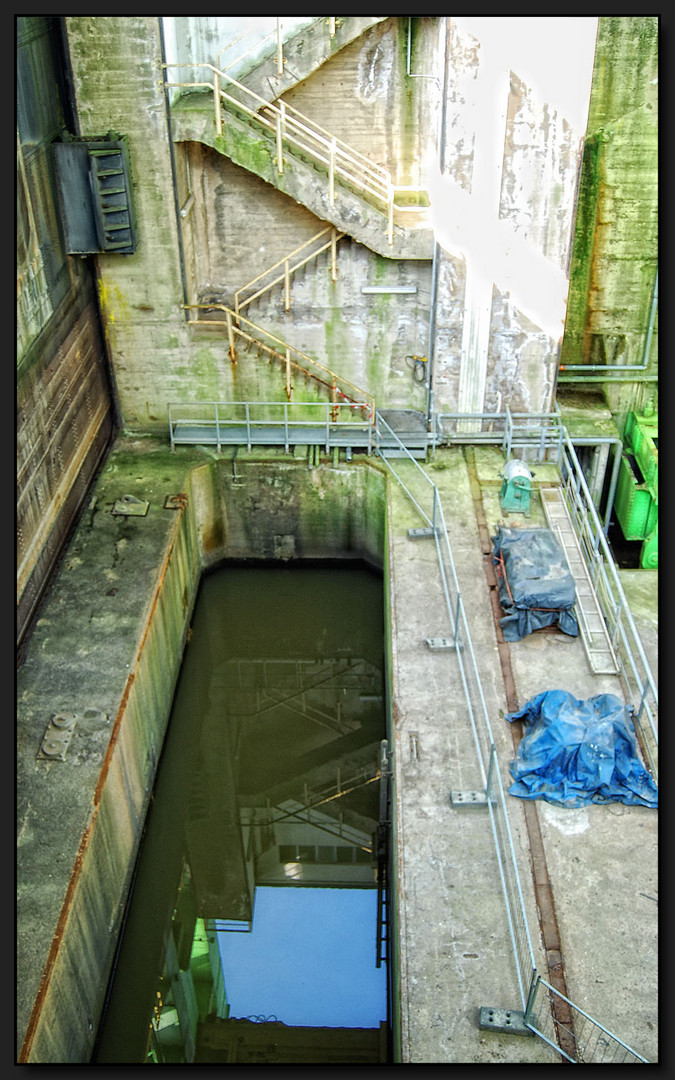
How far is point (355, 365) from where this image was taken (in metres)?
18.9

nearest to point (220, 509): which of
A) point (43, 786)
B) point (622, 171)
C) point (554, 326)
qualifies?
point (554, 326)

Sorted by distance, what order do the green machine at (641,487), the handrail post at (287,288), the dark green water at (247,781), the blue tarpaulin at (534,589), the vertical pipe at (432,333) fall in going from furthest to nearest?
1. the green machine at (641,487)
2. the handrail post at (287,288)
3. the vertical pipe at (432,333)
4. the blue tarpaulin at (534,589)
5. the dark green water at (247,781)

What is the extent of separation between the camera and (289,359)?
1859 cm

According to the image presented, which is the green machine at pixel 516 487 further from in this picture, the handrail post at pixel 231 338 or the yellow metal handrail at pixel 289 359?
the handrail post at pixel 231 338

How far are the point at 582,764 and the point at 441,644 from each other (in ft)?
9.67

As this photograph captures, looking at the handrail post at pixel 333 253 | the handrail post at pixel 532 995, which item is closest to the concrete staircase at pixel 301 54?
the handrail post at pixel 333 253

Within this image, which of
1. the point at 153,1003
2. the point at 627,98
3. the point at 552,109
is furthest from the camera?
the point at 627,98

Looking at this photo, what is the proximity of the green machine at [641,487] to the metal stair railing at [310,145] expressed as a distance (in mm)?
5994

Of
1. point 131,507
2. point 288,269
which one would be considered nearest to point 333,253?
point 288,269

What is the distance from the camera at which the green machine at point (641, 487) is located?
19719 mm

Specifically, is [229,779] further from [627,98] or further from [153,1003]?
[627,98]

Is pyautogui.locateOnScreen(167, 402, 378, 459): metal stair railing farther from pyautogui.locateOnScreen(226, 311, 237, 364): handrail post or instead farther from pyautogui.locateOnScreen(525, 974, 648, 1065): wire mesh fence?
pyautogui.locateOnScreen(525, 974, 648, 1065): wire mesh fence

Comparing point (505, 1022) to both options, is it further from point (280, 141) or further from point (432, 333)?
point (280, 141)

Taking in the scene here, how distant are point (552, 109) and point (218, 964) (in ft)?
42.7
